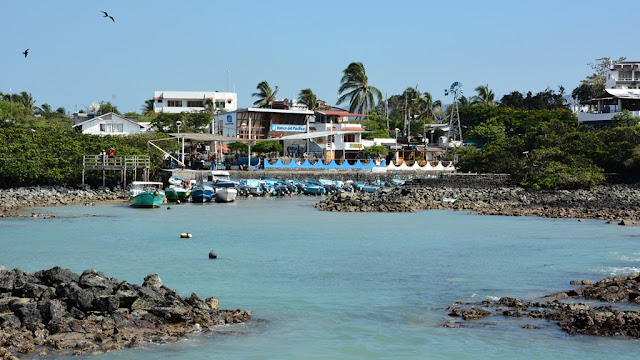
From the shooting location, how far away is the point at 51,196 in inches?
1896

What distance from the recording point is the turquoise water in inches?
585

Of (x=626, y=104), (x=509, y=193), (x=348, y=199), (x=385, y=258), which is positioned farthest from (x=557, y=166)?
(x=385, y=258)

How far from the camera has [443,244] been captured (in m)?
30.8

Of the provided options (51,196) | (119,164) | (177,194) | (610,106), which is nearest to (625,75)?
(610,106)

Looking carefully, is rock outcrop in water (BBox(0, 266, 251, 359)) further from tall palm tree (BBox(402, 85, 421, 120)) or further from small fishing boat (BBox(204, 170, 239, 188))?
tall palm tree (BBox(402, 85, 421, 120))

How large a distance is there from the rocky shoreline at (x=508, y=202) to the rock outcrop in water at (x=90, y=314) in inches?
1151

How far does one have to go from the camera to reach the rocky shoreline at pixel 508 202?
42.4m

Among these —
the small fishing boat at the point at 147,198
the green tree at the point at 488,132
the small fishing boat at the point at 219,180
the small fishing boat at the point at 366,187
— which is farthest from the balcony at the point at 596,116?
the small fishing boat at the point at 147,198

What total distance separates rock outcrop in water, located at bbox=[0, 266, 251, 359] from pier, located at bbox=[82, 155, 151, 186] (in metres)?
37.4

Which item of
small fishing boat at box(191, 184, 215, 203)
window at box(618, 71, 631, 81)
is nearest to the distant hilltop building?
window at box(618, 71, 631, 81)

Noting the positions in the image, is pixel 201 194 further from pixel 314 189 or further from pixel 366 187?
pixel 366 187

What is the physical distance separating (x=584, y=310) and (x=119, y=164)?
43.8m

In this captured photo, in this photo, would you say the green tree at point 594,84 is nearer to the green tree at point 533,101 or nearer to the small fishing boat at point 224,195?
the green tree at point 533,101

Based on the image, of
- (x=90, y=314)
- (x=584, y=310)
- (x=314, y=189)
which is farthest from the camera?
(x=314, y=189)
